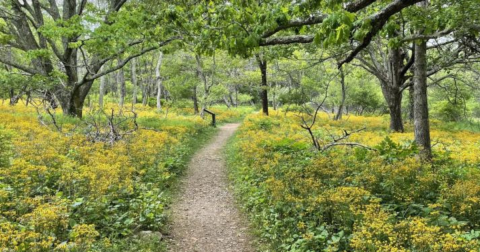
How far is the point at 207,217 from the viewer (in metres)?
6.72

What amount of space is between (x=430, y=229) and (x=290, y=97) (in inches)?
962

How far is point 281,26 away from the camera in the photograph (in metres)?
5.55

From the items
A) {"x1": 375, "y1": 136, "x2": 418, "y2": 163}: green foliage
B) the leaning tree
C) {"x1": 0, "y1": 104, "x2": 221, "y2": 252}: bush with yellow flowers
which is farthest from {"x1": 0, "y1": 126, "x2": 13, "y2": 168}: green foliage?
{"x1": 375, "y1": 136, "x2": 418, "y2": 163}: green foliage

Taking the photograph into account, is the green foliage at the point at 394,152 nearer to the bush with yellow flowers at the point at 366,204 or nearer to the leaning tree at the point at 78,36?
the bush with yellow flowers at the point at 366,204

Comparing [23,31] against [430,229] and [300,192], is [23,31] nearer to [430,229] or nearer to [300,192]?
[300,192]

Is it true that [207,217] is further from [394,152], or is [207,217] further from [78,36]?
[78,36]

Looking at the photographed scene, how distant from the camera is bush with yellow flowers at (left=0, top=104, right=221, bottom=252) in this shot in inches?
156

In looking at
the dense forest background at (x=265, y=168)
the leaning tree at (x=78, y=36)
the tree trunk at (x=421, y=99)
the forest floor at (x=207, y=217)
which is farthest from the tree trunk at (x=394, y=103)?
the leaning tree at (x=78, y=36)

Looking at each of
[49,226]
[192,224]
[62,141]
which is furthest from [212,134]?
[49,226]

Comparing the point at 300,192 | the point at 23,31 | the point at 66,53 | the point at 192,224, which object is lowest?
the point at 192,224

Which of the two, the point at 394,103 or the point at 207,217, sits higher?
the point at 394,103

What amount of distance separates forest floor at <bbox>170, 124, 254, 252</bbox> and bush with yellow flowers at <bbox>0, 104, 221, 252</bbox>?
0.42 m

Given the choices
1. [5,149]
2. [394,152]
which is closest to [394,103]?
[394,152]

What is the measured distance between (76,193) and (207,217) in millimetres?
2624
